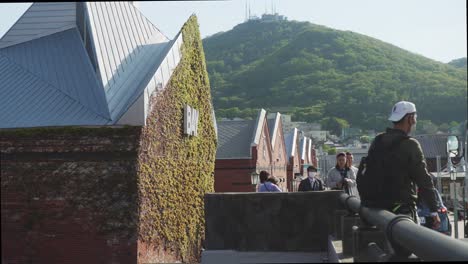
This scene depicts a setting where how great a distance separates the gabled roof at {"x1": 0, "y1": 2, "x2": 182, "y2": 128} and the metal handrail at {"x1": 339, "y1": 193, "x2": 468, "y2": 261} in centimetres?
956

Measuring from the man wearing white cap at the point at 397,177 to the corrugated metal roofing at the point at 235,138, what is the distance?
101 ft

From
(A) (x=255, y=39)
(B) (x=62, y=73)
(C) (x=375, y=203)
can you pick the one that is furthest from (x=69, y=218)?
(A) (x=255, y=39)

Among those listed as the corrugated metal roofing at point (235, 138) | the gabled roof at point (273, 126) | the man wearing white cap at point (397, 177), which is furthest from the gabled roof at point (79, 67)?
the gabled roof at point (273, 126)

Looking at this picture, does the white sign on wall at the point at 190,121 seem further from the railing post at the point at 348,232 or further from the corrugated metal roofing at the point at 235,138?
the corrugated metal roofing at the point at 235,138

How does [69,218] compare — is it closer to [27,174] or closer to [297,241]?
[27,174]

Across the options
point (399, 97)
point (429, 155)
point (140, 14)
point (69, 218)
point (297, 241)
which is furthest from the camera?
point (399, 97)

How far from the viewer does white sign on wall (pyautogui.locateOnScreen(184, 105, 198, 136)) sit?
17438 millimetres

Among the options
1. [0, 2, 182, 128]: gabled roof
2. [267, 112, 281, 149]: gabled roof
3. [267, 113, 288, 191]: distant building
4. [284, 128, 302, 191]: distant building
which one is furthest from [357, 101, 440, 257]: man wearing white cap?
[284, 128, 302, 191]: distant building

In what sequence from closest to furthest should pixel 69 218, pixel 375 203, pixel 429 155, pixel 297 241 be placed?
pixel 375 203 → pixel 297 241 → pixel 69 218 → pixel 429 155

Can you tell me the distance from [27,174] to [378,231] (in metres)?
8.62

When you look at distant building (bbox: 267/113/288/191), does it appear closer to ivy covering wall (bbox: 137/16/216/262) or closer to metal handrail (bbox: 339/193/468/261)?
ivy covering wall (bbox: 137/16/216/262)

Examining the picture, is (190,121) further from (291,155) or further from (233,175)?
(291,155)

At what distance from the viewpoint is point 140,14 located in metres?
17.9

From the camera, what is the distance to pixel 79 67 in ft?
49.0
